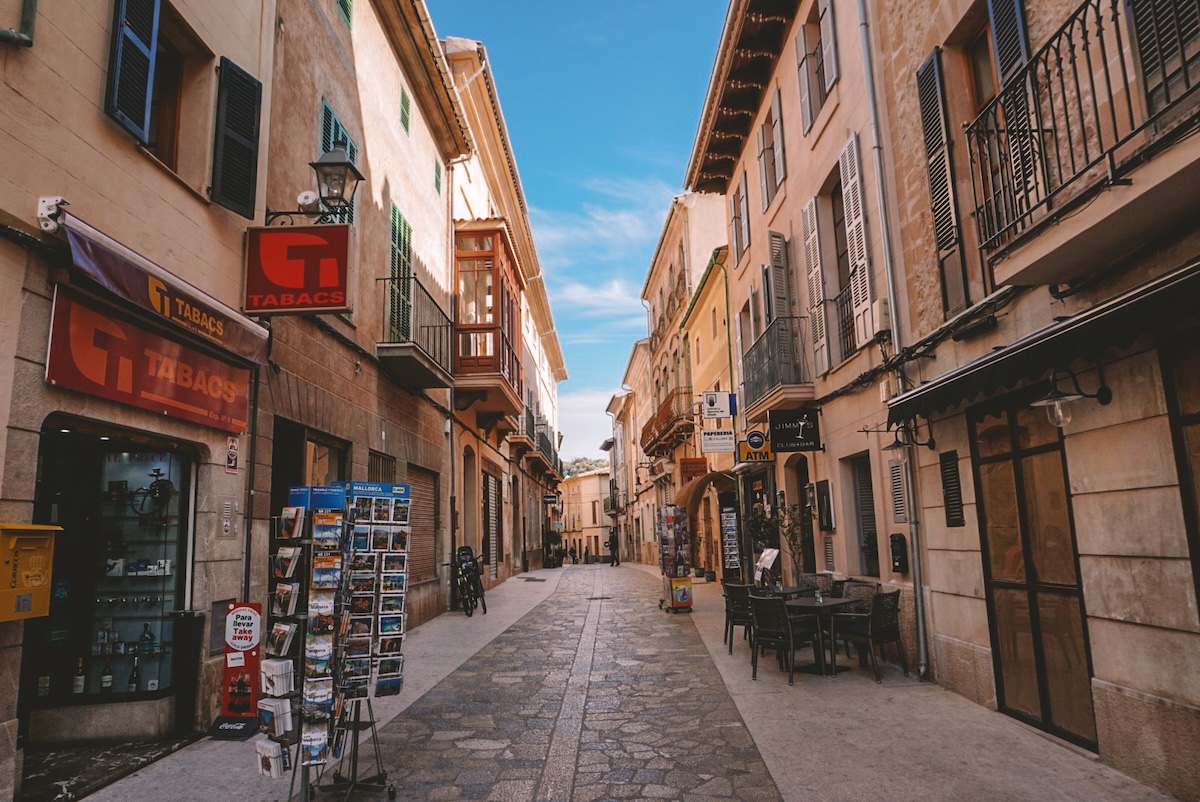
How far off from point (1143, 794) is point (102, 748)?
23.3ft

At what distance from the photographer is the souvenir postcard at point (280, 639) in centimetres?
457

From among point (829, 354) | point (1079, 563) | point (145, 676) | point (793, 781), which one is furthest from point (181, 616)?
point (829, 354)

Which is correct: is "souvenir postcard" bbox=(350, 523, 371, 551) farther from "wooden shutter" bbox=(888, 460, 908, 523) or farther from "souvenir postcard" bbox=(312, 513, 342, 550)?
"wooden shutter" bbox=(888, 460, 908, 523)

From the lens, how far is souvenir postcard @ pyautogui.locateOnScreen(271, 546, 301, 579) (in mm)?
4715

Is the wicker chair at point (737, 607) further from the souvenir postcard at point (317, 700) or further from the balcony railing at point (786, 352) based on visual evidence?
the souvenir postcard at point (317, 700)

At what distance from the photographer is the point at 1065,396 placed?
501 centimetres

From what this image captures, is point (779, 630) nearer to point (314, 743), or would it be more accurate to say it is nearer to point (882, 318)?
point (882, 318)

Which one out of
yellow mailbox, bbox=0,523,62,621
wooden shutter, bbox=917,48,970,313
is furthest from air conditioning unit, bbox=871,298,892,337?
yellow mailbox, bbox=0,523,62,621

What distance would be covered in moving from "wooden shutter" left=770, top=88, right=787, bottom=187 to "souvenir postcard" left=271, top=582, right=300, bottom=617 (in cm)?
1084

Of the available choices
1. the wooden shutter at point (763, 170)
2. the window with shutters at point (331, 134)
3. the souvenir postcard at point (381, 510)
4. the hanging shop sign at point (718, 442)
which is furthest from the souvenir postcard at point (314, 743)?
the wooden shutter at point (763, 170)

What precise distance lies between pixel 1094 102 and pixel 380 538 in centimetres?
518

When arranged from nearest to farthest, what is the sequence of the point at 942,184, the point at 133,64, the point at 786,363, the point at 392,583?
the point at 392,583
the point at 133,64
the point at 942,184
the point at 786,363

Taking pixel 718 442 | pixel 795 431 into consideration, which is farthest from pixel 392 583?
pixel 718 442

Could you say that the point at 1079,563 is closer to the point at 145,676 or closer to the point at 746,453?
the point at 145,676
